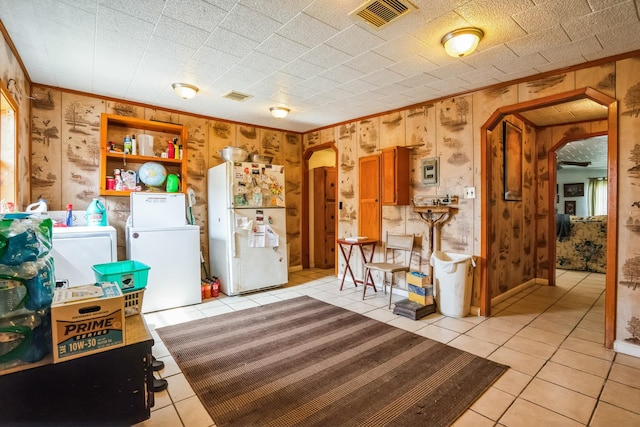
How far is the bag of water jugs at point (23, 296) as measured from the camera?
112 centimetres

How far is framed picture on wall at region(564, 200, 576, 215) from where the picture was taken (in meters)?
10.9

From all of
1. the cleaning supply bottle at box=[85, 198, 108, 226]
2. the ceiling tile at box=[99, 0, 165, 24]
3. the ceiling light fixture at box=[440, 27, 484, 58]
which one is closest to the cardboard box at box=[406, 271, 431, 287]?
the ceiling light fixture at box=[440, 27, 484, 58]

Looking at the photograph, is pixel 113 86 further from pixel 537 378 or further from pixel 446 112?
pixel 537 378

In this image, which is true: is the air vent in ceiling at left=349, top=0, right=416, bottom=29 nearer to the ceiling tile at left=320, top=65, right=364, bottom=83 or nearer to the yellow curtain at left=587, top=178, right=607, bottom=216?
the ceiling tile at left=320, top=65, right=364, bottom=83

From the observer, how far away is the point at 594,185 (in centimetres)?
1065

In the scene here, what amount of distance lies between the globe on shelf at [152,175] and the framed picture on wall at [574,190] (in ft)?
42.7

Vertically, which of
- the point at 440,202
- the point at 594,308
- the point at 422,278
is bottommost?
the point at 594,308

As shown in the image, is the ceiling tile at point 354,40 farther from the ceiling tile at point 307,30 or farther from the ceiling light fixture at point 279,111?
the ceiling light fixture at point 279,111

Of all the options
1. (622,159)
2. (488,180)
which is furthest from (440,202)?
(622,159)

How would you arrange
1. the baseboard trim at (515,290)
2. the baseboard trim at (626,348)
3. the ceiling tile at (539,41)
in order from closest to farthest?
the ceiling tile at (539,41)
the baseboard trim at (626,348)
the baseboard trim at (515,290)

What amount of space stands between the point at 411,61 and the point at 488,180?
156cm

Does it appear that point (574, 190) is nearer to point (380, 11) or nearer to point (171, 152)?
point (380, 11)

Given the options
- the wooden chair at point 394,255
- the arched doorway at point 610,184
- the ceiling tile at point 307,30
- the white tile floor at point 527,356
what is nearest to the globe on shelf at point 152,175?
the white tile floor at point 527,356

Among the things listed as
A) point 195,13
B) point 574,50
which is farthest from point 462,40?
point 195,13
